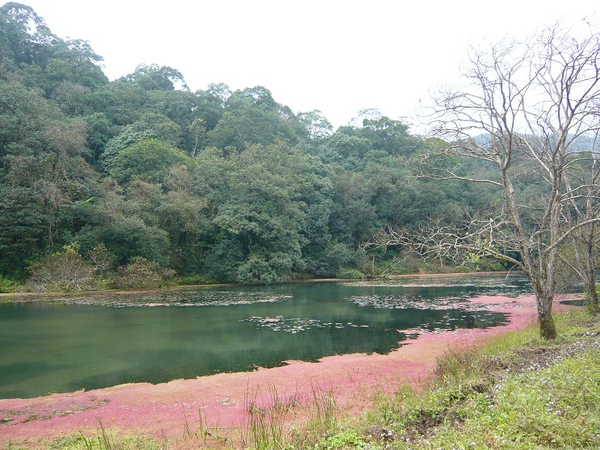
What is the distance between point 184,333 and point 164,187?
26088 mm

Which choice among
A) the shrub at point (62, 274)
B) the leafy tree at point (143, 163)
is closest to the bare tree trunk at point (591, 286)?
the shrub at point (62, 274)

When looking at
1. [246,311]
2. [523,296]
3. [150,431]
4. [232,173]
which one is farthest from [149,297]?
[523,296]

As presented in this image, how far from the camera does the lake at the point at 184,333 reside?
10391mm

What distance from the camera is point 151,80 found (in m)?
58.7

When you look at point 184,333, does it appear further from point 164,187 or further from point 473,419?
point 164,187

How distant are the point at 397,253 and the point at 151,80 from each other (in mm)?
42269

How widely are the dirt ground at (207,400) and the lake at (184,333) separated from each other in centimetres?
99

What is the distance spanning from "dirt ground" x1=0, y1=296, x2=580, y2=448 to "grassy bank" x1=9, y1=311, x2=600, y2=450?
330 mm

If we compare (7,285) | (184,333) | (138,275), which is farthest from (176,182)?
(184,333)

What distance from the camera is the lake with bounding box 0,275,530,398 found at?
10391 millimetres

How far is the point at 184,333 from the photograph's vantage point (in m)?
15.1

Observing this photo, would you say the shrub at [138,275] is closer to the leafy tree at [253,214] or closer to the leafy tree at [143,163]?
the leafy tree at [253,214]

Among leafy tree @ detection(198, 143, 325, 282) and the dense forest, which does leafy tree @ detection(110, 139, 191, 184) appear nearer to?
the dense forest

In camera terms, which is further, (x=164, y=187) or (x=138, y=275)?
(x=164, y=187)
